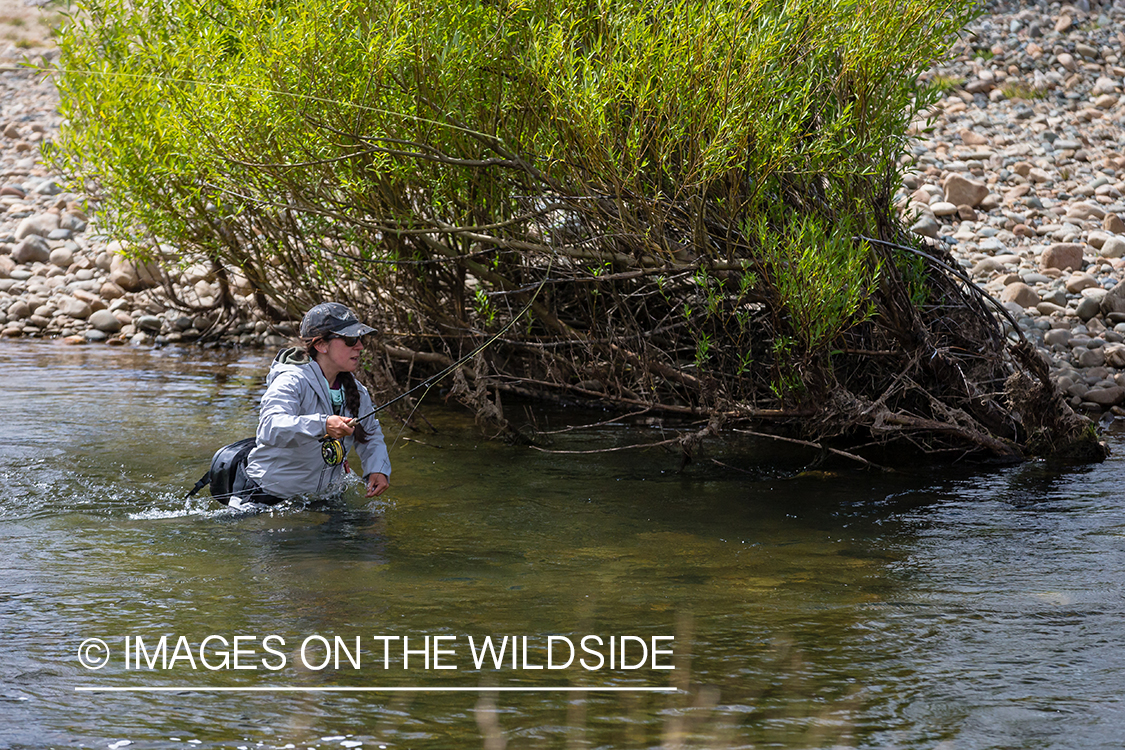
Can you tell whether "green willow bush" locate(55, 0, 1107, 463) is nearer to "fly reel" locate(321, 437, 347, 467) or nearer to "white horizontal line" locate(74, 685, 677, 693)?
"fly reel" locate(321, 437, 347, 467)

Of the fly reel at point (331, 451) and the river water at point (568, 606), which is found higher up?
the fly reel at point (331, 451)

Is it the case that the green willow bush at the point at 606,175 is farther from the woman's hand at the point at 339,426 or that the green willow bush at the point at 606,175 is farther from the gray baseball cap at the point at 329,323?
the woman's hand at the point at 339,426

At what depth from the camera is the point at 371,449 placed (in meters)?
7.28

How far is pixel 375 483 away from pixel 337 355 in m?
0.81

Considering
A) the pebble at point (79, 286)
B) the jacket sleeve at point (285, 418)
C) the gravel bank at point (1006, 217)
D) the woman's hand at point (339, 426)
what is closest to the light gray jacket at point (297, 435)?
the jacket sleeve at point (285, 418)

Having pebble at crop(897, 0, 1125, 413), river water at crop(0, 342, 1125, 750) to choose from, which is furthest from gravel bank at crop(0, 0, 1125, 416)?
river water at crop(0, 342, 1125, 750)

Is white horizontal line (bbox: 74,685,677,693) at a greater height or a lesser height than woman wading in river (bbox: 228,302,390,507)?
lesser

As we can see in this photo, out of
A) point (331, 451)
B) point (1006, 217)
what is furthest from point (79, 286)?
point (1006, 217)

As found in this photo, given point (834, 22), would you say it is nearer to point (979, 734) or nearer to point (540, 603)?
point (540, 603)

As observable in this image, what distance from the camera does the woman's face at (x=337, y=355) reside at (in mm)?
7031

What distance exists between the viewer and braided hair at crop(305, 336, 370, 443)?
7164 mm

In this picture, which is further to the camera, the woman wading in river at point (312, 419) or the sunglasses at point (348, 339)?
the sunglasses at point (348, 339)

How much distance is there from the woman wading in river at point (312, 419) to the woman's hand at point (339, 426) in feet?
0.39

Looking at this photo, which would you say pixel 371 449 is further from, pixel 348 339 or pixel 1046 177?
pixel 1046 177
